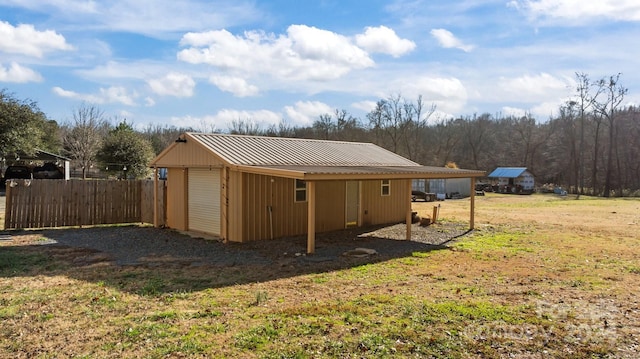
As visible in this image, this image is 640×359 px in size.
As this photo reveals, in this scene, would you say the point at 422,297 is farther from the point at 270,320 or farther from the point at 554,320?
the point at 270,320

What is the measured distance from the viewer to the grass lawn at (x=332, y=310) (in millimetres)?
4973

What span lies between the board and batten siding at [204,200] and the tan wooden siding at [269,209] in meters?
1.27

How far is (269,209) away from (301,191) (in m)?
1.38

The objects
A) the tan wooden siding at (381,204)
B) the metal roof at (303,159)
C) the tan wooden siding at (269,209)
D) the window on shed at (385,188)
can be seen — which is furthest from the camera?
the window on shed at (385,188)

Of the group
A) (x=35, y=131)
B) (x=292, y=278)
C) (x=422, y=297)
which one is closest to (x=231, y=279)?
(x=292, y=278)

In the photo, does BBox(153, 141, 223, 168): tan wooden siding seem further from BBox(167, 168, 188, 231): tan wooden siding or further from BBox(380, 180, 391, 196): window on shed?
BBox(380, 180, 391, 196): window on shed

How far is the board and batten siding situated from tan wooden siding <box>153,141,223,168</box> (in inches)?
11.3

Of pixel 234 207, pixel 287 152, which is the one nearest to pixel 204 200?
pixel 234 207

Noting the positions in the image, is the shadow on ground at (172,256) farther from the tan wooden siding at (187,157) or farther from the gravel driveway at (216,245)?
the tan wooden siding at (187,157)

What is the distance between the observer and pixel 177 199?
579 inches

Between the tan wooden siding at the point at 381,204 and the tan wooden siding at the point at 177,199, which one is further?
the tan wooden siding at the point at 381,204

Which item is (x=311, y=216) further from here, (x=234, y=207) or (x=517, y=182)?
(x=517, y=182)

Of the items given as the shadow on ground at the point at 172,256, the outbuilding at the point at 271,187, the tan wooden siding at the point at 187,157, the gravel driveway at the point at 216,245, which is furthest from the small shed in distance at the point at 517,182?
the tan wooden siding at the point at 187,157

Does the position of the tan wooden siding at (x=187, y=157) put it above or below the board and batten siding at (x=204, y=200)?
above
